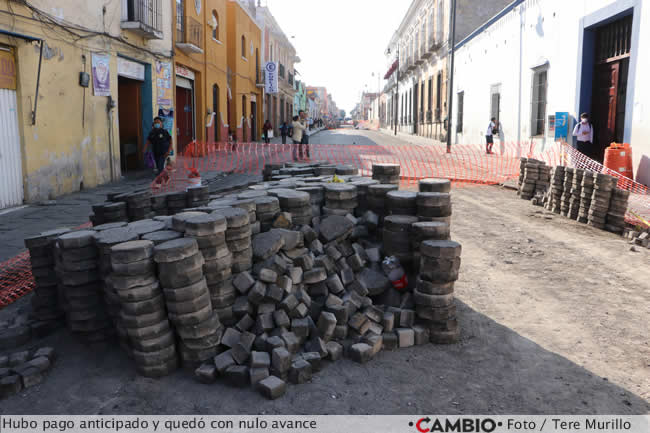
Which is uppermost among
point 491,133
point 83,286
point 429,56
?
point 429,56

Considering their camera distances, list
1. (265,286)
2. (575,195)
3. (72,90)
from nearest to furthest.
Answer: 1. (265,286)
2. (575,195)
3. (72,90)

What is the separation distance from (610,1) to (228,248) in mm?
11592

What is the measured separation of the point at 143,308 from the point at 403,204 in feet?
9.04

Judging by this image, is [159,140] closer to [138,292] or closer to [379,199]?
[379,199]

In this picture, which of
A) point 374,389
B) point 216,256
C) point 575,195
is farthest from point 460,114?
point 374,389

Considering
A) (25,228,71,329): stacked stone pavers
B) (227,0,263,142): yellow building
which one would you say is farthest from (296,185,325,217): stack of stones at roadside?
(227,0,263,142): yellow building

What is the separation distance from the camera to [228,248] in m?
3.91

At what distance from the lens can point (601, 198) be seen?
25.3 ft

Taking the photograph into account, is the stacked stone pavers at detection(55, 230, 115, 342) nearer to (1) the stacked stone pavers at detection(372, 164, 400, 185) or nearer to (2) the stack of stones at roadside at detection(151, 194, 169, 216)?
(2) the stack of stones at roadside at detection(151, 194, 169, 216)

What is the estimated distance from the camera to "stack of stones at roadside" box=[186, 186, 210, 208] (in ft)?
19.3

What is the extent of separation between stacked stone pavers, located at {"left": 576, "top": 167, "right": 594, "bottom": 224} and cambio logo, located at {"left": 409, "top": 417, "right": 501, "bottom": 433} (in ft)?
20.2

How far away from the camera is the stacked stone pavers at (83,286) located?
377cm

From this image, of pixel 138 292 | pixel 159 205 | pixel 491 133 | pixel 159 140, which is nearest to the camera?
pixel 138 292

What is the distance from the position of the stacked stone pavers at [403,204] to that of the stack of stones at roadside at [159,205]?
274 cm
